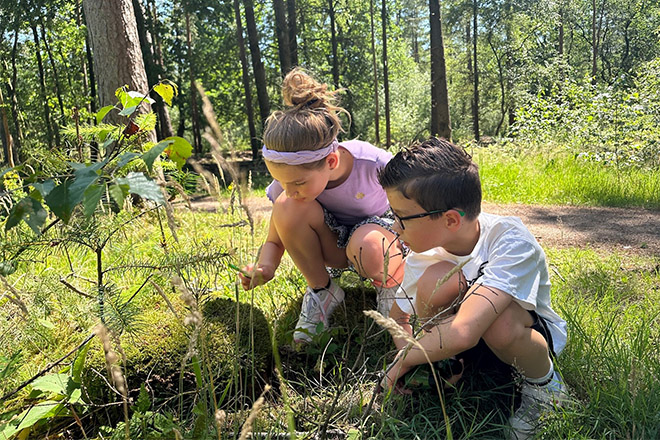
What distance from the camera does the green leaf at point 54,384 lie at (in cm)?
144

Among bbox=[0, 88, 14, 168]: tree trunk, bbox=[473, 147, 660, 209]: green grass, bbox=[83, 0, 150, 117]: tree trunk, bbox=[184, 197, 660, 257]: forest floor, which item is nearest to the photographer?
bbox=[0, 88, 14, 168]: tree trunk

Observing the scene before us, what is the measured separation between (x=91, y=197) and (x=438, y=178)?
119cm

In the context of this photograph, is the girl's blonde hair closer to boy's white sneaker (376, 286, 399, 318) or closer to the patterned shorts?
the patterned shorts

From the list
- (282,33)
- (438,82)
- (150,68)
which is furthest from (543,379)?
(282,33)

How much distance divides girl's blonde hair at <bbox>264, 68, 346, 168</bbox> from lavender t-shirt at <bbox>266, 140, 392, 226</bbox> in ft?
0.63

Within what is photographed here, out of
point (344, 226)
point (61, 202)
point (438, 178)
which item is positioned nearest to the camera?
point (61, 202)

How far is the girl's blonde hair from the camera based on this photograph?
6.69 ft

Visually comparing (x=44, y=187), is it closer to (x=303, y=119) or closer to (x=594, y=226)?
(x=303, y=119)

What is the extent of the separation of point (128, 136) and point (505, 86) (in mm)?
29359

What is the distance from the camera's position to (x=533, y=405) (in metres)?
1.51

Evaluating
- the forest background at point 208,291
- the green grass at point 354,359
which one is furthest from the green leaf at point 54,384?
the green grass at point 354,359

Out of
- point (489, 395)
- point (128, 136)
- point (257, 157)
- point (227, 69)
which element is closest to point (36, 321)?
point (128, 136)

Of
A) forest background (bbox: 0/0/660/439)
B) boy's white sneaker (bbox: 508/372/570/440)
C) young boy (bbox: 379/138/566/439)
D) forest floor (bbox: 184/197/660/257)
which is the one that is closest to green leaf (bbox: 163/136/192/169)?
forest background (bbox: 0/0/660/439)

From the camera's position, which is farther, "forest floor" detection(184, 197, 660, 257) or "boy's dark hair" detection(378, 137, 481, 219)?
"forest floor" detection(184, 197, 660, 257)
